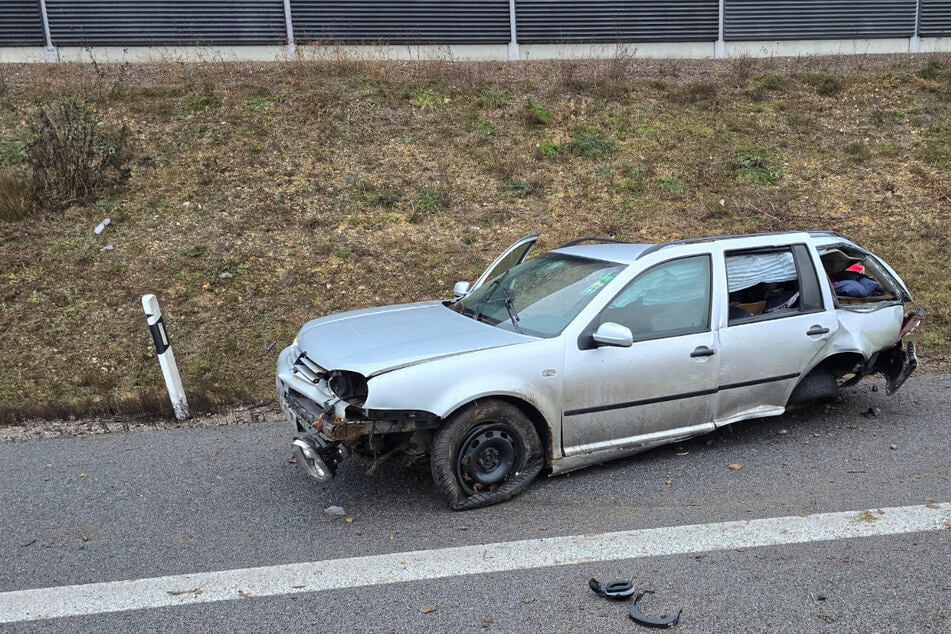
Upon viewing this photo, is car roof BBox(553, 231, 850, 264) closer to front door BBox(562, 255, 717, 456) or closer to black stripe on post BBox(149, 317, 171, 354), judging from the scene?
front door BBox(562, 255, 717, 456)

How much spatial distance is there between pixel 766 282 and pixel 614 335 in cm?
174

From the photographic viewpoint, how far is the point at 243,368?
7.71 m

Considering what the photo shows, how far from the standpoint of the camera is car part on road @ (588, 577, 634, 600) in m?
3.48

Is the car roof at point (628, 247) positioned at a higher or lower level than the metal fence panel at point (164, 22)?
lower

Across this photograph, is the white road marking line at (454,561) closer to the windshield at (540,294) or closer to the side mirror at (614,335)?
the side mirror at (614,335)

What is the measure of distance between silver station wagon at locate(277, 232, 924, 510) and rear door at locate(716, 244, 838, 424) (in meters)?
0.01

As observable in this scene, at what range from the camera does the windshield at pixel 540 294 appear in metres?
5.00

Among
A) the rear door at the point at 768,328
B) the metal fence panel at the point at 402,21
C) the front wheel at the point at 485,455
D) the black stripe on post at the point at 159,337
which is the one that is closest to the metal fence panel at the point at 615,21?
the metal fence panel at the point at 402,21

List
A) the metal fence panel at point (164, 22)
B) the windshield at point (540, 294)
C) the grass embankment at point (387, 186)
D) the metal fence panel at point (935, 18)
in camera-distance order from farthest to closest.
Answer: the metal fence panel at point (935, 18)
the metal fence panel at point (164, 22)
the grass embankment at point (387, 186)
the windshield at point (540, 294)

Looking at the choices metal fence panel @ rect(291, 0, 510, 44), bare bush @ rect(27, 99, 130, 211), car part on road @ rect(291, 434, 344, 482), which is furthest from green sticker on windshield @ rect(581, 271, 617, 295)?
metal fence panel @ rect(291, 0, 510, 44)

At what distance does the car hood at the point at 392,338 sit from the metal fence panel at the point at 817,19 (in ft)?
43.7

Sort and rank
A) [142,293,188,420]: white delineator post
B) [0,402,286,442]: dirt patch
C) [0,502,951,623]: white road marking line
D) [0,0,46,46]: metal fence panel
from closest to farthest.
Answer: [0,502,951,623]: white road marking line < [0,402,286,442]: dirt patch < [142,293,188,420]: white delineator post < [0,0,46,46]: metal fence panel

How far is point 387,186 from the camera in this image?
11.4 m

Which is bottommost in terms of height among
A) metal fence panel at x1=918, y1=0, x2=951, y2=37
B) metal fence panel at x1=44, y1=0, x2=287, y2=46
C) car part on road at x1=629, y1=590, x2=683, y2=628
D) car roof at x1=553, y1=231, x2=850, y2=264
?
car part on road at x1=629, y1=590, x2=683, y2=628
